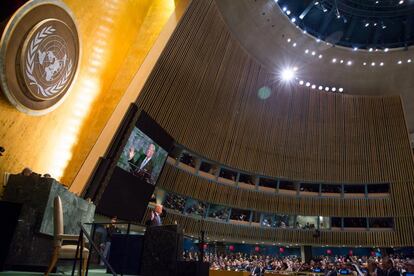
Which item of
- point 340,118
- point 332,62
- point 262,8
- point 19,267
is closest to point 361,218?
point 340,118

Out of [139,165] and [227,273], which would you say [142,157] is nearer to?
[139,165]

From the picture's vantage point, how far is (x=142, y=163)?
1005cm

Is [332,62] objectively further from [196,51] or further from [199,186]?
A: [199,186]

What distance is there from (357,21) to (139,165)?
1582 centimetres

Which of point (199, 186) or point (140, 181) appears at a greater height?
point (199, 186)

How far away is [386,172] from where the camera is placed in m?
17.2

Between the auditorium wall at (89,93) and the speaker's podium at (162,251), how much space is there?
243 cm

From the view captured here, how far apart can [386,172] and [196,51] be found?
1246 centimetres

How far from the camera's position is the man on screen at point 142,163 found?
940 centimetres

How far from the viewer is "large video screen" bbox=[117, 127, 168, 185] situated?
359 inches

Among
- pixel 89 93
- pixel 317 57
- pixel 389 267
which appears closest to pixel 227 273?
pixel 389 267

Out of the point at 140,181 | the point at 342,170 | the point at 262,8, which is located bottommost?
the point at 140,181

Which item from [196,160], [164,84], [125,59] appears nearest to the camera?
[125,59]

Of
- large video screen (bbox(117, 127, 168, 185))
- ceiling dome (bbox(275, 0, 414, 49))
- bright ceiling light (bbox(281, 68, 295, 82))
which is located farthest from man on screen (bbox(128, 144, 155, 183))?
ceiling dome (bbox(275, 0, 414, 49))
